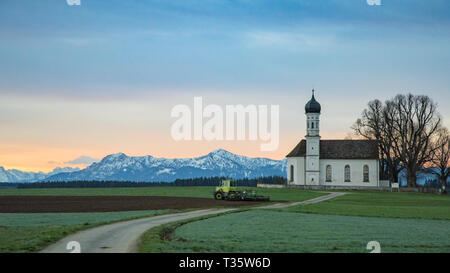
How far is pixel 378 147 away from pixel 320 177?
40.1 feet

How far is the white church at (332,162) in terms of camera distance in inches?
3939

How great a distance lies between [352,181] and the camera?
100500mm

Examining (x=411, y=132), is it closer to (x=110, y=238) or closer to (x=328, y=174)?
(x=328, y=174)

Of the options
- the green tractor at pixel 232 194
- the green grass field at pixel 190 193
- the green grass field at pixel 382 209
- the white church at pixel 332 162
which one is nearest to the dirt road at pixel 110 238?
the green grass field at pixel 382 209

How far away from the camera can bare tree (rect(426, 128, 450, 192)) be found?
320ft

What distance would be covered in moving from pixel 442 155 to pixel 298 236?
7947 centimetres

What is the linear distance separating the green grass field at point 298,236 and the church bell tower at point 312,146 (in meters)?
63.6

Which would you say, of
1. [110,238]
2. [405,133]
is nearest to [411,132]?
[405,133]

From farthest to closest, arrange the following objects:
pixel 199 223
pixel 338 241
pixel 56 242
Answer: pixel 199 223
pixel 338 241
pixel 56 242

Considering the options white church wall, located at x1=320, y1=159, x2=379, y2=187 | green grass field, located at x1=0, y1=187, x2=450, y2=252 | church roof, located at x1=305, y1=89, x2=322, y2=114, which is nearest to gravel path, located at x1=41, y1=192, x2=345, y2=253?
green grass field, located at x1=0, y1=187, x2=450, y2=252

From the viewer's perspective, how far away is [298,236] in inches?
1053
